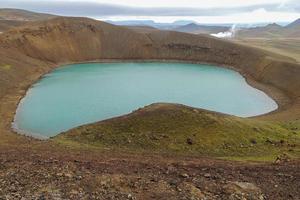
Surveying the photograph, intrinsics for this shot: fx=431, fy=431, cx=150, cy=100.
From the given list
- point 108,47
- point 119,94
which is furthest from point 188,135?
point 108,47

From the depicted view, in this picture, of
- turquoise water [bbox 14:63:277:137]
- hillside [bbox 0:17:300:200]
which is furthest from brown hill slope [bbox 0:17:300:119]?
hillside [bbox 0:17:300:200]

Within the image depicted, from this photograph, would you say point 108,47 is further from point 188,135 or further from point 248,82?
point 188,135

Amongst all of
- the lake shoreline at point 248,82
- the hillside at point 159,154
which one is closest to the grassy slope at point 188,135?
the hillside at point 159,154

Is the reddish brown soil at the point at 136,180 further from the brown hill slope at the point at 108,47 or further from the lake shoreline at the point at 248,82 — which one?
the brown hill slope at the point at 108,47

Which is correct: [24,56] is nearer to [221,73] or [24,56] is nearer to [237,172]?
[221,73]

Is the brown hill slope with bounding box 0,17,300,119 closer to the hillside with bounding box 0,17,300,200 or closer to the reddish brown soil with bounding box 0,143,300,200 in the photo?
the hillside with bounding box 0,17,300,200

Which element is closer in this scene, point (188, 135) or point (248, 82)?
point (188, 135)
